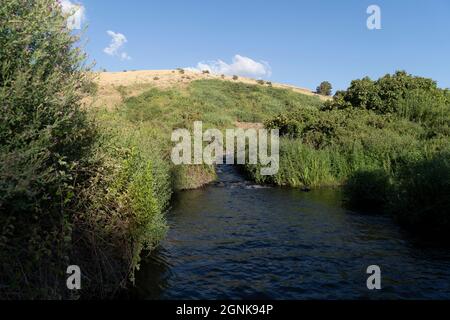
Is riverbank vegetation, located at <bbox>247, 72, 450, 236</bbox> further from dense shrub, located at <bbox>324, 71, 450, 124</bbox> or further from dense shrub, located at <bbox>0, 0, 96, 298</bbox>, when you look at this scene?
dense shrub, located at <bbox>0, 0, 96, 298</bbox>

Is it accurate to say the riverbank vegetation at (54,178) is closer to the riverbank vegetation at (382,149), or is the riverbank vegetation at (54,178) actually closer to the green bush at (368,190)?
the riverbank vegetation at (382,149)

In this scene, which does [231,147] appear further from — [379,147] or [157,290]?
[157,290]

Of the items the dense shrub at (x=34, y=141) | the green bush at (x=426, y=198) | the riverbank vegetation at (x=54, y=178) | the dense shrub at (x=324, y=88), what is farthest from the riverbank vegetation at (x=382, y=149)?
the dense shrub at (x=324, y=88)

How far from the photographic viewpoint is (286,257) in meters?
11.5

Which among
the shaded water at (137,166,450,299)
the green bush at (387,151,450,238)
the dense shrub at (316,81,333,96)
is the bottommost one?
the shaded water at (137,166,450,299)

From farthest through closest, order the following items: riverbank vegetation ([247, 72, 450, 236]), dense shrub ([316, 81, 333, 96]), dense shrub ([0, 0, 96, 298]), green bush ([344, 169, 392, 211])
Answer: dense shrub ([316, 81, 333, 96]), green bush ([344, 169, 392, 211]), riverbank vegetation ([247, 72, 450, 236]), dense shrub ([0, 0, 96, 298])

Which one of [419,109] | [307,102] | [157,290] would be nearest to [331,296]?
[157,290]

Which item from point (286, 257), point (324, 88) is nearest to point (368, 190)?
point (286, 257)

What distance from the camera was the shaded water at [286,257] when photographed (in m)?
9.19

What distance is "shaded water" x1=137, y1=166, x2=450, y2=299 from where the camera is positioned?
919 cm

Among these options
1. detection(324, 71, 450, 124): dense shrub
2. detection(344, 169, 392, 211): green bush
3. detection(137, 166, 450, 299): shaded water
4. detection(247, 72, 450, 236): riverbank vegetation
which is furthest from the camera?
detection(324, 71, 450, 124): dense shrub

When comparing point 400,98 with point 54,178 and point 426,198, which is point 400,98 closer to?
point 426,198

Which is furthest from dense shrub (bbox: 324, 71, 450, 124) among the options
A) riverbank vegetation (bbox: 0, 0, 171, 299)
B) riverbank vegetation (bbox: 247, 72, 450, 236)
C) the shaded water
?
riverbank vegetation (bbox: 0, 0, 171, 299)
